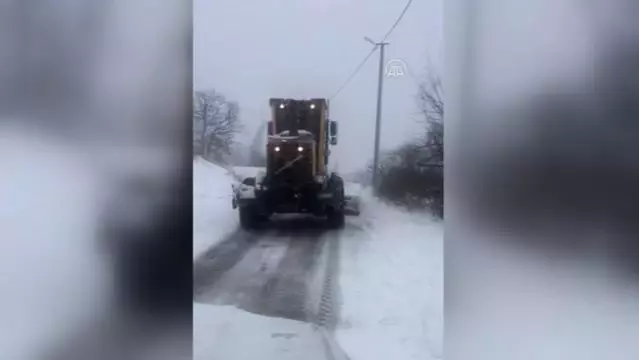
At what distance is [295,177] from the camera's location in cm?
77

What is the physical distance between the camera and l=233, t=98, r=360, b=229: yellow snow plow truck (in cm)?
76

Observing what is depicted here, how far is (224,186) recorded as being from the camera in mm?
768

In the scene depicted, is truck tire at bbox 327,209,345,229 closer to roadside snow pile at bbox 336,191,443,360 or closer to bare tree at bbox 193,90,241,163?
roadside snow pile at bbox 336,191,443,360

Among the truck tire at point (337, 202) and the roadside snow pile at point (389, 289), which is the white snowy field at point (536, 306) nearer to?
the roadside snow pile at point (389, 289)

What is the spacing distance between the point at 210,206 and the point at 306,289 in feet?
0.53

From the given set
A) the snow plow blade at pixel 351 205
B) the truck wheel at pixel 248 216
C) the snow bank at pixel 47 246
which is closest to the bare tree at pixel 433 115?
the snow plow blade at pixel 351 205

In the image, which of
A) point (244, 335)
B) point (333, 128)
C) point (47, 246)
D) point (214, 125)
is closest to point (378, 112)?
point (333, 128)

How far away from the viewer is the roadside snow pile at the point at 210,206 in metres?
0.76

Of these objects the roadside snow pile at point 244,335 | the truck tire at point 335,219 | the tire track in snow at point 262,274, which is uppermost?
the truck tire at point 335,219

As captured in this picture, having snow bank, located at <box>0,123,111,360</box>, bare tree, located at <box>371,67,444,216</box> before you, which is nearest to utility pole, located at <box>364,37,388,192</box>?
bare tree, located at <box>371,67,444,216</box>

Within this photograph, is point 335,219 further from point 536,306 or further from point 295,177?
point 536,306

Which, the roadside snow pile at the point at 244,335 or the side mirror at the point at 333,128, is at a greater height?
the side mirror at the point at 333,128

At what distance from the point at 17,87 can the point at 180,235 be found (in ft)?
0.90

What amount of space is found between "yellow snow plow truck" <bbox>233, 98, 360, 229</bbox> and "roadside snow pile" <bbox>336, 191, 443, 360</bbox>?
0.15 feet
